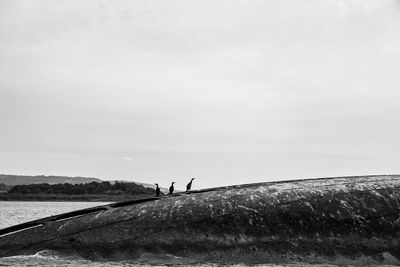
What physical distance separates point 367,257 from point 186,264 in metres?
4.39

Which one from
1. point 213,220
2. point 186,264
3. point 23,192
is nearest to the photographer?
point 186,264

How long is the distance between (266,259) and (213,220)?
170 centimetres

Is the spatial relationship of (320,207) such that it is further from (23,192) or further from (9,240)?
(23,192)

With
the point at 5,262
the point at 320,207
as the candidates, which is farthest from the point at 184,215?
the point at 5,262

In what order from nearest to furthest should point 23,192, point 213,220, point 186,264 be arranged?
point 186,264, point 213,220, point 23,192

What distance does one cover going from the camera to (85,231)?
1617 centimetres

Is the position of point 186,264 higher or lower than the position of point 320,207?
lower

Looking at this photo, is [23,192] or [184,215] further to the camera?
[23,192]

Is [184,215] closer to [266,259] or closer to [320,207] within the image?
[266,259]

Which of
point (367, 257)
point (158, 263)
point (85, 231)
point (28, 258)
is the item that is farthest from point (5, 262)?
point (367, 257)

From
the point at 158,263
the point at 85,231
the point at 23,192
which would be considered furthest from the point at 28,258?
the point at 23,192

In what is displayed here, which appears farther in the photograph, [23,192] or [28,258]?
[23,192]

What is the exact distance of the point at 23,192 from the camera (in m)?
132

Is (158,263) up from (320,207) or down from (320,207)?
down
